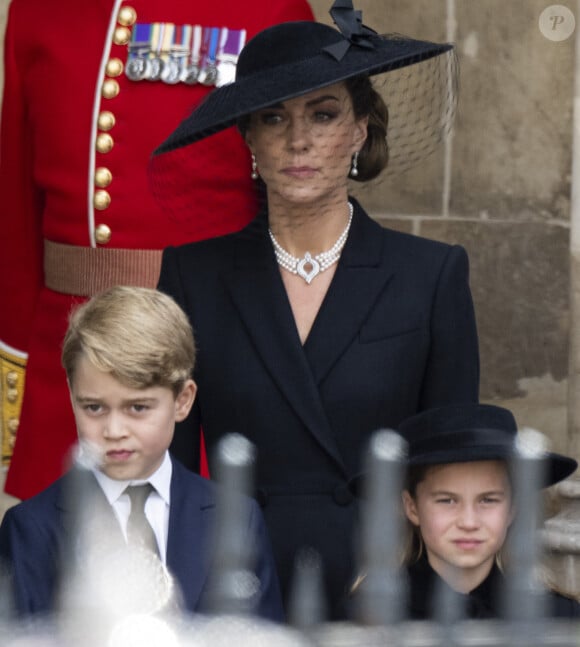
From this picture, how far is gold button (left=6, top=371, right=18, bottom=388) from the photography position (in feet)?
11.5

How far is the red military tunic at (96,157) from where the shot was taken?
3.16m

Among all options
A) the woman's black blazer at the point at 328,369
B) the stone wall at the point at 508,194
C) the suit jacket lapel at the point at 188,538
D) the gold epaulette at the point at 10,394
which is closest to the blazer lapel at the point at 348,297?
the woman's black blazer at the point at 328,369

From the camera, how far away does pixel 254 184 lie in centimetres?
316

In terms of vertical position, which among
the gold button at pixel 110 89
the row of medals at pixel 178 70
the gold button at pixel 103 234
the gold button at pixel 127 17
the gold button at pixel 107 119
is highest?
the gold button at pixel 127 17

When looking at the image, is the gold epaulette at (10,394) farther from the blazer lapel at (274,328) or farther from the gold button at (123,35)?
the blazer lapel at (274,328)

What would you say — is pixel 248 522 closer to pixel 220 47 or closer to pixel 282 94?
pixel 282 94

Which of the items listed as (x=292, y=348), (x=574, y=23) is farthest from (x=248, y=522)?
(x=574, y=23)

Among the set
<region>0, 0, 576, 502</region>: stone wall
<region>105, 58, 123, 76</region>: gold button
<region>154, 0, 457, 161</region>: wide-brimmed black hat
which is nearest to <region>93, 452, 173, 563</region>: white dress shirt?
<region>154, 0, 457, 161</region>: wide-brimmed black hat

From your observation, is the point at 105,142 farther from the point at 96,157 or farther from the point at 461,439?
the point at 461,439

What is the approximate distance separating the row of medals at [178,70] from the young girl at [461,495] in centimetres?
88

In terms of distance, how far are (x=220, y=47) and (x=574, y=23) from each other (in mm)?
1371

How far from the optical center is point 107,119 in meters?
3.20

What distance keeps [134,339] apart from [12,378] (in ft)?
3.48

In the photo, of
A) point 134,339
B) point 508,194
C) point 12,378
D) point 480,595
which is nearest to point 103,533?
point 134,339
